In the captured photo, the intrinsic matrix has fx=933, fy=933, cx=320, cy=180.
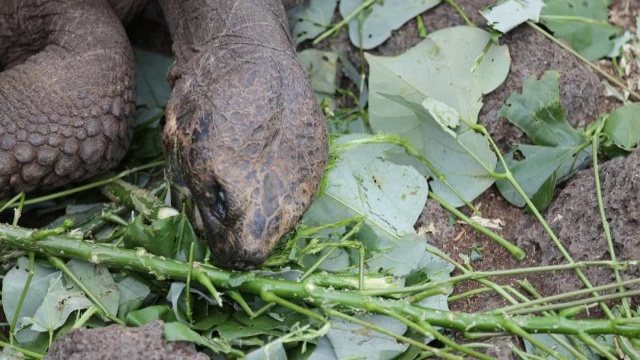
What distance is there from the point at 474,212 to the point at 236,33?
856 millimetres

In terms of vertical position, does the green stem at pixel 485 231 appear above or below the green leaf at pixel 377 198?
below

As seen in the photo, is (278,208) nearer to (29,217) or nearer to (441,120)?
(441,120)

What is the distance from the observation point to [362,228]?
2430 millimetres

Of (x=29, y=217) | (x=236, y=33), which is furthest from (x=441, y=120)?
(x=29, y=217)

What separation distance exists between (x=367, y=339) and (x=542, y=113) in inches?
36.0

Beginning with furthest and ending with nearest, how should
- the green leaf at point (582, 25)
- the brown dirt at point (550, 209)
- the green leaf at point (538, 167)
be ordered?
the green leaf at point (582, 25)
the green leaf at point (538, 167)
the brown dirt at point (550, 209)

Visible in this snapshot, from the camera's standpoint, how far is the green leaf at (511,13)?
9.12 feet

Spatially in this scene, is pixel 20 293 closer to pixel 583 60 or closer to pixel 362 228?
pixel 362 228

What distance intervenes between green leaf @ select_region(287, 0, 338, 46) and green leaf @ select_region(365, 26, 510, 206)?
313mm

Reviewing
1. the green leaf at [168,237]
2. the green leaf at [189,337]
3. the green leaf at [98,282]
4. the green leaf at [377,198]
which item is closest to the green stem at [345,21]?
the green leaf at [377,198]

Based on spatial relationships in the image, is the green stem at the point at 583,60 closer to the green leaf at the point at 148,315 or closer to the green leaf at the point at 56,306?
the green leaf at the point at 148,315

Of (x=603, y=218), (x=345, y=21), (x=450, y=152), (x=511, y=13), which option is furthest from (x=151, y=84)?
(x=603, y=218)

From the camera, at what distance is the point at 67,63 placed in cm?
256

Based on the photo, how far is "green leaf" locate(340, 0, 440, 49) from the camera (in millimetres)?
2939
